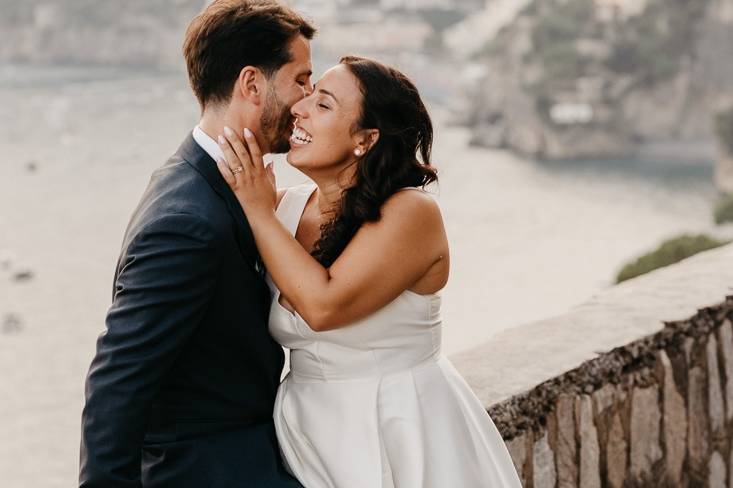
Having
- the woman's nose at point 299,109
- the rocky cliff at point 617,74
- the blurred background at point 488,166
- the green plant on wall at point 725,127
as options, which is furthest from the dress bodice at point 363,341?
the rocky cliff at point 617,74

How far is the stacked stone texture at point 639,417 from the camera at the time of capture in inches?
107

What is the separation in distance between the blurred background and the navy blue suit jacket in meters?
21.3

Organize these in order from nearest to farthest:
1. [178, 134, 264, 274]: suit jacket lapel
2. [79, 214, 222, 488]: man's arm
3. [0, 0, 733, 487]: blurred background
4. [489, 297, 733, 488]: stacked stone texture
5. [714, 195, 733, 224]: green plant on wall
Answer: [79, 214, 222, 488]: man's arm, [178, 134, 264, 274]: suit jacket lapel, [489, 297, 733, 488]: stacked stone texture, [714, 195, 733, 224]: green plant on wall, [0, 0, 733, 487]: blurred background

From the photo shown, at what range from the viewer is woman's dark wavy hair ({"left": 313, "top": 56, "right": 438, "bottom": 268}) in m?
2.21

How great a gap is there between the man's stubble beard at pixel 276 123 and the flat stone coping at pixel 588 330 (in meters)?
0.86

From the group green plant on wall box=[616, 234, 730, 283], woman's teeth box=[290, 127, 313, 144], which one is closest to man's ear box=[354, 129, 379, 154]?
woman's teeth box=[290, 127, 313, 144]

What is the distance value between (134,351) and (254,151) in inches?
20.7

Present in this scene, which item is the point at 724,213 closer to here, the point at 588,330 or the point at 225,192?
the point at 588,330

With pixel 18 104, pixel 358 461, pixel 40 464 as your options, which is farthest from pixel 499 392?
pixel 18 104

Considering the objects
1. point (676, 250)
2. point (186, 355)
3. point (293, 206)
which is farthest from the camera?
point (676, 250)

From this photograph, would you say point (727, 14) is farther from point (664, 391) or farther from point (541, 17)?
point (664, 391)

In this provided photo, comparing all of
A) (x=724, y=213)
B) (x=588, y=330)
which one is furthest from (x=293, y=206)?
(x=724, y=213)

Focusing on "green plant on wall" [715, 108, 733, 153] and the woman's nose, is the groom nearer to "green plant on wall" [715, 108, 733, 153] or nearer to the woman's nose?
the woman's nose

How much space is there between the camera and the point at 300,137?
7.43ft
